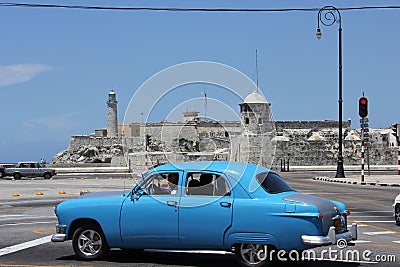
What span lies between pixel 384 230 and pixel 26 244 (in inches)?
307

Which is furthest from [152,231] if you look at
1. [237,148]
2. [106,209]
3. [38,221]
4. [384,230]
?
[237,148]

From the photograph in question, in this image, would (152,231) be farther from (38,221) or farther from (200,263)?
(38,221)

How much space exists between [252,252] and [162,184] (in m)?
1.89

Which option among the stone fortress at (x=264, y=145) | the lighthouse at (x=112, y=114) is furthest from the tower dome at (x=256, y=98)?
the lighthouse at (x=112, y=114)

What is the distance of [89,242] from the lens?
10.9 m

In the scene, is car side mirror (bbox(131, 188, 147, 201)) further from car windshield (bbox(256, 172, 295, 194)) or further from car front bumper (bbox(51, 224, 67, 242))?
car windshield (bbox(256, 172, 295, 194))

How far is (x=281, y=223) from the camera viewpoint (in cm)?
971

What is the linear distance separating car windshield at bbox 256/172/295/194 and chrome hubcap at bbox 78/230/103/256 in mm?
2819

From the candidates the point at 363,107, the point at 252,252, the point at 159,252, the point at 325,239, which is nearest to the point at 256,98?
the point at 363,107

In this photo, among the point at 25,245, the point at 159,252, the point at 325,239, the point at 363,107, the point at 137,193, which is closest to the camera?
the point at 325,239

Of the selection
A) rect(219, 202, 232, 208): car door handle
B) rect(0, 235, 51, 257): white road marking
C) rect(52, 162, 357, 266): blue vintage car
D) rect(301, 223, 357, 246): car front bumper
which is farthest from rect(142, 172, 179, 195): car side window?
rect(0, 235, 51, 257): white road marking

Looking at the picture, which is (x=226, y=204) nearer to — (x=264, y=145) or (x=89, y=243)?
(x=89, y=243)

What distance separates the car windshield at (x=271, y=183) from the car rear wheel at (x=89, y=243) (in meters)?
2.74

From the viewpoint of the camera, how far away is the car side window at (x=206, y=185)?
408 inches
